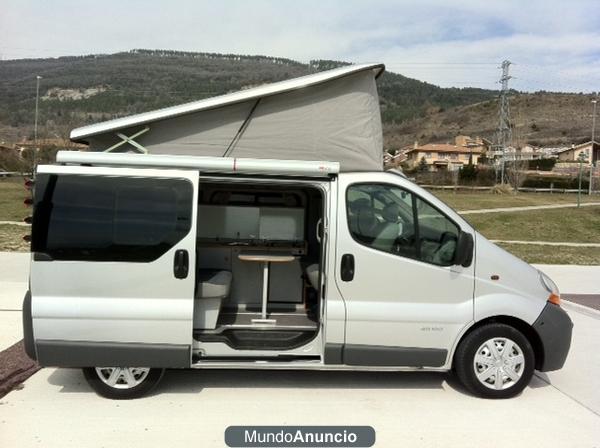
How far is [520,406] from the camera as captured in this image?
16.2 feet

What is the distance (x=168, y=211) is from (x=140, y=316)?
0.86 metres

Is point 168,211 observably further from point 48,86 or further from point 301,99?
point 48,86

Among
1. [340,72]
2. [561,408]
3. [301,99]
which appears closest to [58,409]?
[301,99]

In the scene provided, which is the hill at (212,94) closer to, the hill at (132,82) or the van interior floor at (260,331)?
the hill at (132,82)

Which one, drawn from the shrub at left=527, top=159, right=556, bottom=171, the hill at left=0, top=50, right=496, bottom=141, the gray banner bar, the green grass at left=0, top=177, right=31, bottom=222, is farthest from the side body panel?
the shrub at left=527, top=159, right=556, bottom=171

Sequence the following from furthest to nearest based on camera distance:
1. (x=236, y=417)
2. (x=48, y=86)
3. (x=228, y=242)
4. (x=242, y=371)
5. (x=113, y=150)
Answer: (x=48, y=86)
(x=228, y=242)
(x=242, y=371)
(x=113, y=150)
(x=236, y=417)

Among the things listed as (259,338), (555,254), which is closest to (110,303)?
(259,338)

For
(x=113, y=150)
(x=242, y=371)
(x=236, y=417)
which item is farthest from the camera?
(x=242, y=371)

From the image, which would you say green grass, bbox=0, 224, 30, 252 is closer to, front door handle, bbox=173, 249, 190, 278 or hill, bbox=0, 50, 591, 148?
front door handle, bbox=173, 249, 190, 278

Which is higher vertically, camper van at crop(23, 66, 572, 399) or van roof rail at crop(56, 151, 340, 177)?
van roof rail at crop(56, 151, 340, 177)

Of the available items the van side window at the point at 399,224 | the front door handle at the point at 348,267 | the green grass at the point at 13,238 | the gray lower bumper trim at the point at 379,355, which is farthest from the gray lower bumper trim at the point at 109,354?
the green grass at the point at 13,238

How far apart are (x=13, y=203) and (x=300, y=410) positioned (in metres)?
23.5

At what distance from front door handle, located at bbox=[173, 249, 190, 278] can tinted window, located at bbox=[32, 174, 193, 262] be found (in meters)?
0.11

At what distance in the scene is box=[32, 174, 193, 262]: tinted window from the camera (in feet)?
15.0
